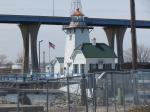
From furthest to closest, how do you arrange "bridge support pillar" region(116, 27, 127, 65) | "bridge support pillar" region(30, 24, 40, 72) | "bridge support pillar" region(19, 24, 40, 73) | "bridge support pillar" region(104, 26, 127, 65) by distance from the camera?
"bridge support pillar" region(104, 26, 127, 65)
"bridge support pillar" region(116, 27, 127, 65)
"bridge support pillar" region(30, 24, 40, 72)
"bridge support pillar" region(19, 24, 40, 73)

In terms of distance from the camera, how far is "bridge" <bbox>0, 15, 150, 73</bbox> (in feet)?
386

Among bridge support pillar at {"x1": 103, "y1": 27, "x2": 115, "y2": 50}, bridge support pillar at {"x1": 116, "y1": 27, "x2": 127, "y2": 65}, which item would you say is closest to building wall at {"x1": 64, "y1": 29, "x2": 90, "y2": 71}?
bridge support pillar at {"x1": 103, "y1": 27, "x2": 115, "y2": 50}

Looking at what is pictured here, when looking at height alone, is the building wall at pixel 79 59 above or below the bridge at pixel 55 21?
below

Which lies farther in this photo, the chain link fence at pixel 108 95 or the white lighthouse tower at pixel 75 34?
the white lighthouse tower at pixel 75 34

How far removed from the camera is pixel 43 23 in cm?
12388

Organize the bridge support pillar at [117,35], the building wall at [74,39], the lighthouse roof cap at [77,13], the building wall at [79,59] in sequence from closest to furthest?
the building wall at [79,59]
the building wall at [74,39]
the lighthouse roof cap at [77,13]
the bridge support pillar at [117,35]

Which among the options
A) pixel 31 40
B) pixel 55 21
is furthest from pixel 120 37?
pixel 31 40

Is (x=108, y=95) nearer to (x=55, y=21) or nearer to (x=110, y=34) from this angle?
(x=55, y=21)

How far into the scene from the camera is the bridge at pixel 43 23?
4631 inches

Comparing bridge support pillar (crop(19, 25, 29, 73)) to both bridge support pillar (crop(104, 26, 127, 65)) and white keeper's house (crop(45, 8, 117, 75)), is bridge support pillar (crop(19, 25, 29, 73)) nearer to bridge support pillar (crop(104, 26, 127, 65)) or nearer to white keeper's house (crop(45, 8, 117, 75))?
white keeper's house (crop(45, 8, 117, 75))

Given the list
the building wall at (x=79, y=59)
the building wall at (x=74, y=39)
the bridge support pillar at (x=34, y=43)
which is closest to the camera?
the building wall at (x=79, y=59)

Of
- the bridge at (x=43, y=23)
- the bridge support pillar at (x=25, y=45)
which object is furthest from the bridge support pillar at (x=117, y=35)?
the bridge support pillar at (x=25, y=45)

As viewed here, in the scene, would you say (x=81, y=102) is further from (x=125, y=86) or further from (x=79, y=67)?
(x=79, y=67)

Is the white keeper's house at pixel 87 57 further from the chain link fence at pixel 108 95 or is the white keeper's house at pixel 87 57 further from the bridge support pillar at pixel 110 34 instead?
the chain link fence at pixel 108 95
